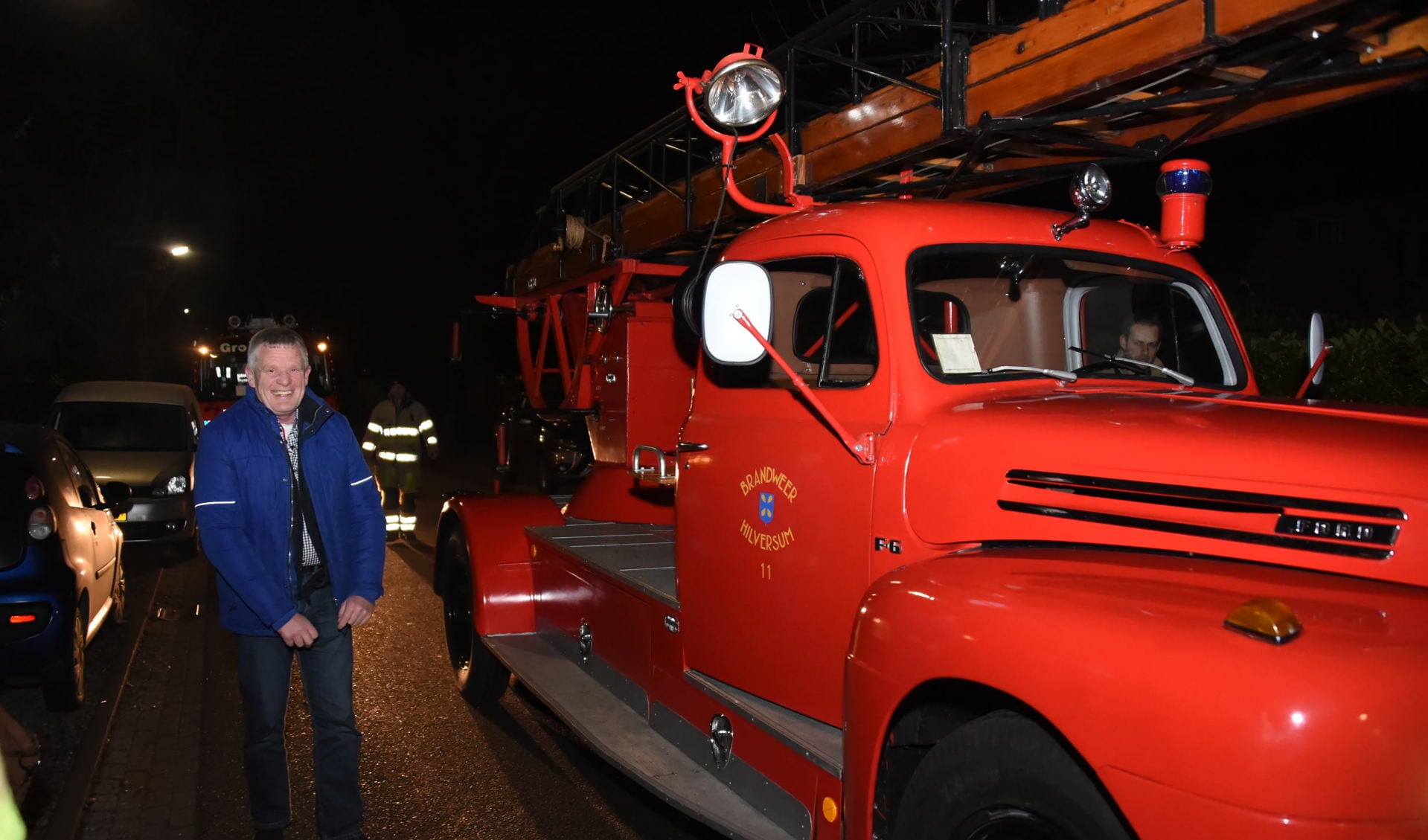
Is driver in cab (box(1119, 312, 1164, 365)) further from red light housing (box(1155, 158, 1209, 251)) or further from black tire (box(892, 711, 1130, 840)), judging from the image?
black tire (box(892, 711, 1130, 840))

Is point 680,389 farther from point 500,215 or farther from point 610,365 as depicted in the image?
point 500,215

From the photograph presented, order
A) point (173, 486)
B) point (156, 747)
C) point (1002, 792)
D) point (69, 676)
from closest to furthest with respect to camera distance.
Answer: point (1002, 792)
point (156, 747)
point (69, 676)
point (173, 486)

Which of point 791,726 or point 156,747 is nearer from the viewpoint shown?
point 791,726

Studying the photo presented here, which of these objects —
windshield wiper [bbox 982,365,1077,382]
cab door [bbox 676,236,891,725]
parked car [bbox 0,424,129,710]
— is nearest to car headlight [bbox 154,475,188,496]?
parked car [bbox 0,424,129,710]

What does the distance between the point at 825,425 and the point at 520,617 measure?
300cm

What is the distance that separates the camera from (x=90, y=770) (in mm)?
5082

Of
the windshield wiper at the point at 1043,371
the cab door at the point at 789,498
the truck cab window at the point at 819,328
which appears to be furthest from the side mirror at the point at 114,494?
the windshield wiper at the point at 1043,371

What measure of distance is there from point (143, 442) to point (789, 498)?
32.0ft

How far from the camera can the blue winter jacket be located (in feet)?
11.9

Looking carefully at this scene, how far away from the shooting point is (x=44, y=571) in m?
5.57

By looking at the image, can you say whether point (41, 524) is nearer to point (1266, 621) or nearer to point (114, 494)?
point (114, 494)

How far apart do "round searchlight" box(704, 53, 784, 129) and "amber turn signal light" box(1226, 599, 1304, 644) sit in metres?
2.22

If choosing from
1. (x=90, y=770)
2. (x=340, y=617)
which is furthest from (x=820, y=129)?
(x=90, y=770)

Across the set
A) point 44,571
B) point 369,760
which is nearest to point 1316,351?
point 369,760
